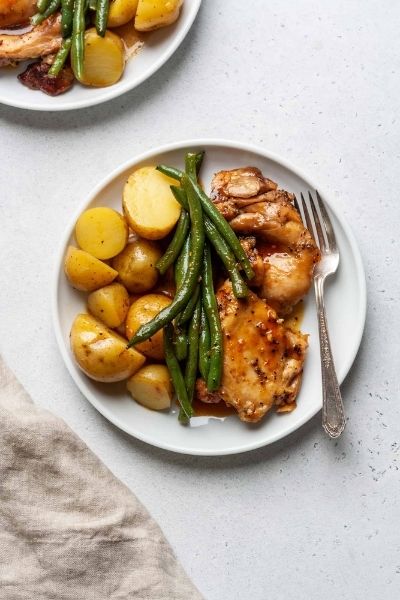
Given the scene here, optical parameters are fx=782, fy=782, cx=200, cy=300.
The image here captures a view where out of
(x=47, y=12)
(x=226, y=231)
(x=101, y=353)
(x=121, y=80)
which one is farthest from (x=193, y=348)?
(x=47, y=12)

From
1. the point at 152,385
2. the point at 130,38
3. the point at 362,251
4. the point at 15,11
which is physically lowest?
the point at 362,251

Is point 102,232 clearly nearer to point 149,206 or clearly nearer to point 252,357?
point 149,206

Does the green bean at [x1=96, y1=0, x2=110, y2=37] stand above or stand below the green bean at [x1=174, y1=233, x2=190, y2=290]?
above

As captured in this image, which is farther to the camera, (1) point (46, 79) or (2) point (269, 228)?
(1) point (46, 79)

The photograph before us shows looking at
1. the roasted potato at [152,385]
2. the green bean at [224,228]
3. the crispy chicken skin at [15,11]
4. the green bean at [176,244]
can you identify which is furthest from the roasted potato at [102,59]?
the roasted potato at [152,385]

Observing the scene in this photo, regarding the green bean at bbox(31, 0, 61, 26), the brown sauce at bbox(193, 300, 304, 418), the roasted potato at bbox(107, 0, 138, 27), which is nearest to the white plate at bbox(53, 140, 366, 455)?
the brown sauce at bbox(193, 300, 304, 418)

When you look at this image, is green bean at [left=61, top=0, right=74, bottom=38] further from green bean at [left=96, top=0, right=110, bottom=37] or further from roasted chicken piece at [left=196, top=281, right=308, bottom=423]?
roasted chicken piece at [left=196, top=281, right=308, bottom=423]
